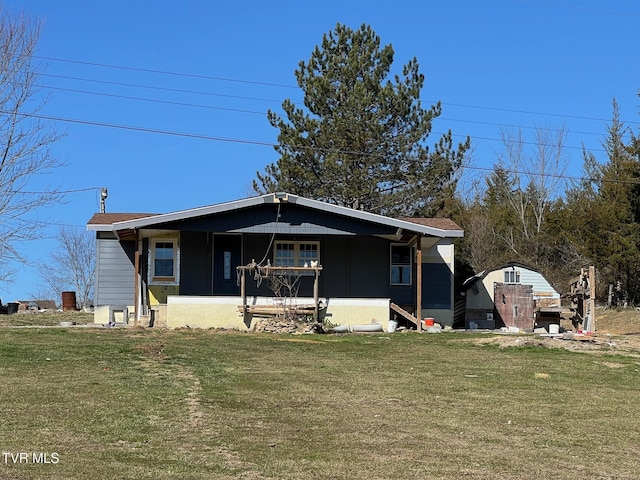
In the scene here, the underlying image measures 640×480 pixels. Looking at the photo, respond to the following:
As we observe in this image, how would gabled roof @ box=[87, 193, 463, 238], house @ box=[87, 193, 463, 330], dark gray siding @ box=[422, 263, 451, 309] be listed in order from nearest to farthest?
gabled roof @ box=[87, 193, 463, 238] → house @ box=[87, 193, 463, 330] → dark gray siding @ box=[422, 263, 451, 309]

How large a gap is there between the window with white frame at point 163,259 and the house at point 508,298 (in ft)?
30.9

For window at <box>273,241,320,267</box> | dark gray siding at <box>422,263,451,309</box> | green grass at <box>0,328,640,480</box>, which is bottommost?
green grass at <box>0,328,640,480</box>

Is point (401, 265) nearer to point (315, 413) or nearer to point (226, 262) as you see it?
point (226, 262)

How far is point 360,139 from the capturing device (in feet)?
113

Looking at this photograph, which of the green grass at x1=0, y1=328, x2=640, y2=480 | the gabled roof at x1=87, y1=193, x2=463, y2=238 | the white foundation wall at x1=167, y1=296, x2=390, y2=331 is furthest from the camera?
the white foundation wall at x1=167, y1=296, x2=390, y2=331

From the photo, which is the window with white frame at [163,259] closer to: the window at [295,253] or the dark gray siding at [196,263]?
the dark gray siding at [196,263]

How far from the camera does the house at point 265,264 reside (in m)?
21.3

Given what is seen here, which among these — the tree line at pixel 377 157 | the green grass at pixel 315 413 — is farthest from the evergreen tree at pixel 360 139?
the green grass at pixel 315 413

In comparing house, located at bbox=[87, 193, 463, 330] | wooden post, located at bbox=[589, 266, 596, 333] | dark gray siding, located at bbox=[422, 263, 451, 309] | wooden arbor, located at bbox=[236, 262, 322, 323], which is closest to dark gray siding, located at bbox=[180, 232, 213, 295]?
house, located at bbox=[87, 193, 463, 330]

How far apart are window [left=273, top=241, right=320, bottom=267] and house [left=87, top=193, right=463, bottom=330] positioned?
0.10 feet

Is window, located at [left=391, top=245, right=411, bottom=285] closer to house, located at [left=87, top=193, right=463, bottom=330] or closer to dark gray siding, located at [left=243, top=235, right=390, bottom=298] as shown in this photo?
house, located at [left=87, top=193, right=463, bottom=330]

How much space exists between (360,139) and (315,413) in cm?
2638

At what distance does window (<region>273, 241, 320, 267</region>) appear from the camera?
23.3 m

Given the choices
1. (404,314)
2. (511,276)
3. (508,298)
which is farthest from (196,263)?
(511,276)
